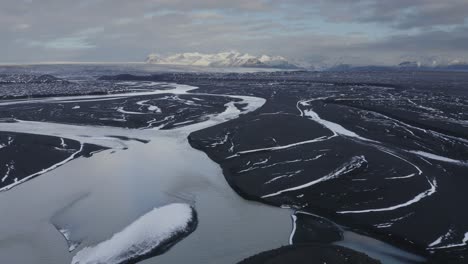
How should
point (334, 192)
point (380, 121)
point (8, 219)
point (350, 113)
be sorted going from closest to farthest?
point (8, 219)
point (334, 192)
point (380, 121)
point (350, 113)

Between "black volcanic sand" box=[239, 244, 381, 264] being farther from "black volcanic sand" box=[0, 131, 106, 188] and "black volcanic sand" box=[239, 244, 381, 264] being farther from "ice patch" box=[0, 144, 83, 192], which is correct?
"black volcanic sand" box=[0, 131, 106, 188]

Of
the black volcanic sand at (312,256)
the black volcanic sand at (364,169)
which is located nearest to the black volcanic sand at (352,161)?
the black volcanic sand at (364,169)

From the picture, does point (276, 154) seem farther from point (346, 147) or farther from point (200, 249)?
point (200, 249)

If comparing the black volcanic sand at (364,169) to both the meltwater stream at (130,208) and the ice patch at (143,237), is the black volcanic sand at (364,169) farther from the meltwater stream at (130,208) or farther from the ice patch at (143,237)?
the ice patch at (143,237)

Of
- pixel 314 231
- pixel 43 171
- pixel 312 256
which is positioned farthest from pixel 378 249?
pixel 43 171

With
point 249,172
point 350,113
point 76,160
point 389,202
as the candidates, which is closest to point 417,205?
point 389,202

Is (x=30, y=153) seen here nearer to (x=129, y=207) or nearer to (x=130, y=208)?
(x=129, y=207)
